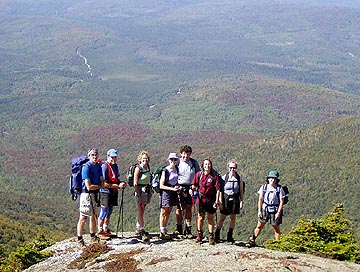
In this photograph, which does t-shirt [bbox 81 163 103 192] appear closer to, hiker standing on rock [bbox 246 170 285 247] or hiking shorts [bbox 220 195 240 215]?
hiking shorts [bbox 220 195 240 215]

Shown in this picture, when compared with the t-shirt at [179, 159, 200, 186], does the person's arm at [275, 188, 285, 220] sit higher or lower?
lower

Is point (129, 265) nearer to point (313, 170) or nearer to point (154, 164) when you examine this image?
point (313, 170)

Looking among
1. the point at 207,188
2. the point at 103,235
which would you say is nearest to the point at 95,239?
the point at 103,235

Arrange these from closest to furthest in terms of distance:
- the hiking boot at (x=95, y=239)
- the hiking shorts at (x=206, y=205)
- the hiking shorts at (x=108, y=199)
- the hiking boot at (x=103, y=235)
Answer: the hiking shorts at (x=206, y=205), the hiking shorts at (x=108, y=199), the hiking boot at (x=95, y=239), the hiking boot at (x=103, y=235)

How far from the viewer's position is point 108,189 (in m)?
17.8

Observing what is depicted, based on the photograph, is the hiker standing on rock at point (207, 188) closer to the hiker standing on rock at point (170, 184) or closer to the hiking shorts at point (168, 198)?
the hiker standing on rock at point (170, 184)

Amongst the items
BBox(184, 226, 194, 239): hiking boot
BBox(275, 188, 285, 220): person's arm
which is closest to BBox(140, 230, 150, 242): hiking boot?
BBox(184, 226, 194, 239): hiking boot

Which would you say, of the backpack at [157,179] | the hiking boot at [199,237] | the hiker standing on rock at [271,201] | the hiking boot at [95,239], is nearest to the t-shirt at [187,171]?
the backpack at [157,179]

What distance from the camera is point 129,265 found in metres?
16.0

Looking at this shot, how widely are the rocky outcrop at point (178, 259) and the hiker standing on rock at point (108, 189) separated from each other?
60 centimetres

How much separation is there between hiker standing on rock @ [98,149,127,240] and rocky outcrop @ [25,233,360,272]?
60cm

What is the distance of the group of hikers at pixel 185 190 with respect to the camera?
1684cm

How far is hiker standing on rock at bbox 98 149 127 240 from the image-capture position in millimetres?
17469

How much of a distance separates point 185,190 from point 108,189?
231 centimetres
